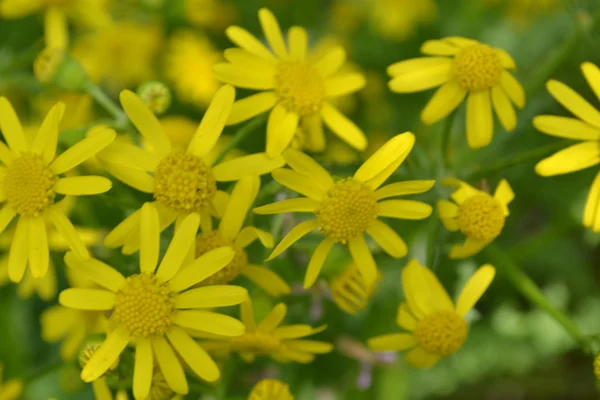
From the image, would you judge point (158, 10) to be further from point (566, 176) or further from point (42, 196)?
point (566, 176)

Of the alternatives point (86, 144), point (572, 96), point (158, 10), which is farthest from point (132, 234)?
point (158, 10)

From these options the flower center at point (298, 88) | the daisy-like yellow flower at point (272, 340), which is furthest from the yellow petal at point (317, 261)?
the flower center at point (298, 88)

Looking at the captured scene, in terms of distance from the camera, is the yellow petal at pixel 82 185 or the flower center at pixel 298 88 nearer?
the yellow petal at pixel 82 185

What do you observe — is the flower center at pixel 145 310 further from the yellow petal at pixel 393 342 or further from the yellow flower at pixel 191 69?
the yellow flower at pixel 191 69

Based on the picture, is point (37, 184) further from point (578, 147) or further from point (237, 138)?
point (578, 147)

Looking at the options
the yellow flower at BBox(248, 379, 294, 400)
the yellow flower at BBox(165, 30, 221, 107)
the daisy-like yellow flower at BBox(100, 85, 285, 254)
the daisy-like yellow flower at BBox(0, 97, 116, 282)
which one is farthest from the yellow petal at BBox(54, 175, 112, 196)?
the yellow flower at BBox(165, 30, 221, 107)

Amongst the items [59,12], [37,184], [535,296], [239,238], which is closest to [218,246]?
[239,238]

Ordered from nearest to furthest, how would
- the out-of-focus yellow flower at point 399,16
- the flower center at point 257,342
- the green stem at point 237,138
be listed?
the flower center at point 257,342
the green stem at point 237,138
the out-of-focus yellow flower at point 399,16

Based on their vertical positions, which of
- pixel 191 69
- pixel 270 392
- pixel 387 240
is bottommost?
pixel 270 392
